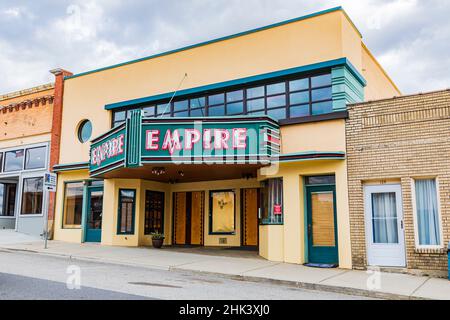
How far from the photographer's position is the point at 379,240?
1284 cm

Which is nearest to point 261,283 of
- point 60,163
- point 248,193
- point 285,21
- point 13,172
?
point 248,193

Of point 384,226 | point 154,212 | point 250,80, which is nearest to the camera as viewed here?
point 384,226

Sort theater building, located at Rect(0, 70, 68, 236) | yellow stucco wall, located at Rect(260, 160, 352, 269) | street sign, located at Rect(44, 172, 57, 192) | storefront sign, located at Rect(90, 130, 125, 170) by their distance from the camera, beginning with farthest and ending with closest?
theater building, located at Rect(0, 70, 68, 236), street sign, located at Rect(44, 172, 57, 192), storefront sign, located at Rect(90, 130, 125, 170), yellow stucco wall, located at Rect(260, 160, 352, 269)

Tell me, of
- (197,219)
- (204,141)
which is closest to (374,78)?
(204,141)

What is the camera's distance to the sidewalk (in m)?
9.84

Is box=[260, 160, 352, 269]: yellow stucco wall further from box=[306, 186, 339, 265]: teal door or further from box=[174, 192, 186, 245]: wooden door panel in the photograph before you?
box=[174, 192, 186, 245]: wooden door panel

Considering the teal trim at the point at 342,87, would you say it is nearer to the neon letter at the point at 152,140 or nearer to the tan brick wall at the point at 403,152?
the tan brick wall at the point at 403,152

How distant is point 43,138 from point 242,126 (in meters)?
11.4

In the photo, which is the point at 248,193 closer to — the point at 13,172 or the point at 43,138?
the point at 43,138

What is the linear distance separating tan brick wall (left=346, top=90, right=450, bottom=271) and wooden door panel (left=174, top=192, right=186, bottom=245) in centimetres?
834

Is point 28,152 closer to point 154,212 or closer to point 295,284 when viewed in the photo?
point 154,212

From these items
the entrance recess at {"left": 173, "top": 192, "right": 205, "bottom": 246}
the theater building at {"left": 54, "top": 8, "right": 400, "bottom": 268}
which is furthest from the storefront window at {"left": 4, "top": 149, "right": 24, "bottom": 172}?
the entrance recess at {"left": 173, "top": 192, "right": 205, "bottom": 246}

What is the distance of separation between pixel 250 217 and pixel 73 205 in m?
7.60

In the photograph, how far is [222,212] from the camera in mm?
18484
